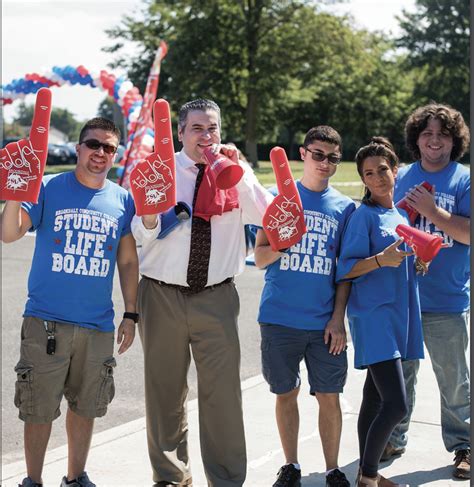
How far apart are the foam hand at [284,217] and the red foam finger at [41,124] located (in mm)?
1094

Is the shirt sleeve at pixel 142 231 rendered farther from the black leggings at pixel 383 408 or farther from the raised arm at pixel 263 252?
the black leggings at pixel 383 408

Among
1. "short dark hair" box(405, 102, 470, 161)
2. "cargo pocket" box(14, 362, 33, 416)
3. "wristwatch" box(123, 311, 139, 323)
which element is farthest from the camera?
"short dark hair" box(405, 102, 470, 161)

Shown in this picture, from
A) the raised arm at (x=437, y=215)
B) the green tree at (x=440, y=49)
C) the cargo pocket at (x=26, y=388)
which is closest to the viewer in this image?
the cargo pocket at (x=26, y=388)

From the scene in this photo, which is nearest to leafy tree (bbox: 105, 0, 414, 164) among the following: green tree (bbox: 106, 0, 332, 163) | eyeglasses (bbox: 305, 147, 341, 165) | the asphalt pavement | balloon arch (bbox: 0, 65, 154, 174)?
green tree (bbox: 106, 0, 332, 163)

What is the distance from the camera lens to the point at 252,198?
13.0 feet

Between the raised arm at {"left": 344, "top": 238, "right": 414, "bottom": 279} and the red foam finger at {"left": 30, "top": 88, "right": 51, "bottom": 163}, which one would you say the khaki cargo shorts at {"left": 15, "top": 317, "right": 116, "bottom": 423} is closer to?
the red foam finger at {"left": 30, "top": 88, "right": 51, "bottom": 163}

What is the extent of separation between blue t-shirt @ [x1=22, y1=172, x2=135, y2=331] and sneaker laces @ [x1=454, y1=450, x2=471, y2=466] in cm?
208

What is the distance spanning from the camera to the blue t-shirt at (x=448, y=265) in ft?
14.0

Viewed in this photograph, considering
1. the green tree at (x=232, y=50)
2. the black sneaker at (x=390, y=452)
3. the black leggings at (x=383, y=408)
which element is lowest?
the black sneaker at (x=390, y=452)

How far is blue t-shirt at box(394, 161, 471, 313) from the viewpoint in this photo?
4.26 m

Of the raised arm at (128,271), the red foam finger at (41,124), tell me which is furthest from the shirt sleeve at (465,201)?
the red foam finger at (41,124)

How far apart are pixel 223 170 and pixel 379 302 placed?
3.32 ft

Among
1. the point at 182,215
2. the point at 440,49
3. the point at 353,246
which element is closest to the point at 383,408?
the point at 353,246

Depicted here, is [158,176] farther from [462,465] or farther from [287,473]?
[462,465]
